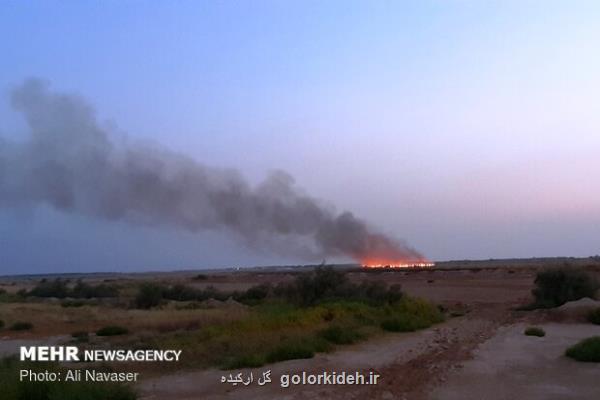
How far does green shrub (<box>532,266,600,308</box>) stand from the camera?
1980 inches

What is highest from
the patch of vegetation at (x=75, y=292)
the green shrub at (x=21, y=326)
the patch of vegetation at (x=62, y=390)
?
the patch of vegetation at (x=75, y=292)

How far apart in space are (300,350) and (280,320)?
349 inches

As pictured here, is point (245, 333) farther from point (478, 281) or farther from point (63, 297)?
point (478, 281)

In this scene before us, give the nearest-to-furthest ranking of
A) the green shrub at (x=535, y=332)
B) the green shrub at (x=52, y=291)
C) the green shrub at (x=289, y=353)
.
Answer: the green shrub at (x=289, y=353) → the green shrub at (x=535, y=332) → the green shrub at (x=52, y=291)

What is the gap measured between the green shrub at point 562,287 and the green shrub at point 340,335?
24.3m

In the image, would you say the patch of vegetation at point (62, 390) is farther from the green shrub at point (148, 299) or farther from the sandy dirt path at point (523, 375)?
the green shrub at point (148, 299)

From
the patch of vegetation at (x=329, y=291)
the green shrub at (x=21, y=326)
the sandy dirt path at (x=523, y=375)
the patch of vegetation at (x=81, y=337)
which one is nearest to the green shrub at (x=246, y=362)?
the sandy dirt path at (x=523, y=375)

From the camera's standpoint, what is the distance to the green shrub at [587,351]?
2348cm

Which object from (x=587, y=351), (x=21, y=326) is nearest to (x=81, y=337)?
(x=21, y=326)

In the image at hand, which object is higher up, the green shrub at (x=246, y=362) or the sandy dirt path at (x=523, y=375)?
the green shrub at (x=246, y=362)

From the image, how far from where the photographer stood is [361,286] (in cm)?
4884

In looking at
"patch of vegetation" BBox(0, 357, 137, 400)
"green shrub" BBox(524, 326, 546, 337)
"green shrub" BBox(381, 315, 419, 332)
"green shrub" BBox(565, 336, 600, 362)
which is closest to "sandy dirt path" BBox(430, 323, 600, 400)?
"green shrub" BBox(565, 336, 600, 362)

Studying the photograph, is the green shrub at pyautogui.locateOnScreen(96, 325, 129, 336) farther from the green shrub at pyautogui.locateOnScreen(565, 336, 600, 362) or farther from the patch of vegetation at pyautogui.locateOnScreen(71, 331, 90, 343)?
the green shrub at pyautogui.locateOnScreen(565, 336, 600, 362)

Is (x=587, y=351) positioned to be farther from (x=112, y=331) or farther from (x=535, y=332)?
(x=112, y=331)
